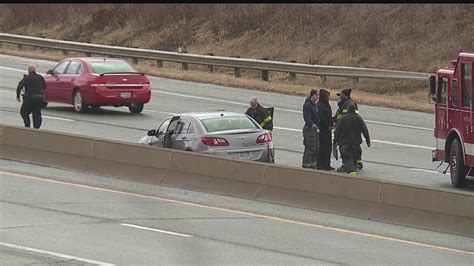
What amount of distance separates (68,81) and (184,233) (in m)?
16.6

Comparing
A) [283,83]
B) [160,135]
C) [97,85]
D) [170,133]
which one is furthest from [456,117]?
[283,83]

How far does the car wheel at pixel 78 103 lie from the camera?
30.6 metres

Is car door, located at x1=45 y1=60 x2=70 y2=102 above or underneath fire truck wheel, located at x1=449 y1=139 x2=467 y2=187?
above

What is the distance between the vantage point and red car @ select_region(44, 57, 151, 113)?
99.2ft

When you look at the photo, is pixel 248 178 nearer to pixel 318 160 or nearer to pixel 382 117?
pixel 318 160

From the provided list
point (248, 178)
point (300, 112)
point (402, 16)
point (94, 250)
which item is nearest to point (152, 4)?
point (402, 16)

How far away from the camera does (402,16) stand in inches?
1781

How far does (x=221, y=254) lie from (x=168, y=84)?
25.2 metres

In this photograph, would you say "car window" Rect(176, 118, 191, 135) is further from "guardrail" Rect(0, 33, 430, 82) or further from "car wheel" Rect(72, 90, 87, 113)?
"guardrail" Rect(0, 33, 430, 82)

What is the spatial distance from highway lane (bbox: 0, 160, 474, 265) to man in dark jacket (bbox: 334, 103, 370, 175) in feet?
10.4

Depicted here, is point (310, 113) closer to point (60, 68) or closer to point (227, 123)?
point (227, 123)

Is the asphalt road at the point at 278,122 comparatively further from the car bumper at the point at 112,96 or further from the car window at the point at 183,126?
the car window at the point at 183,126

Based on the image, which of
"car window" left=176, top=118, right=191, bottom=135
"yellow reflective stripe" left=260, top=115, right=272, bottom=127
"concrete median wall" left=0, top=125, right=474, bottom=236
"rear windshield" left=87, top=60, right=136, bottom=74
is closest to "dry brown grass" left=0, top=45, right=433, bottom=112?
"rear windshield" left=87, top=60, right=136, bottom=74

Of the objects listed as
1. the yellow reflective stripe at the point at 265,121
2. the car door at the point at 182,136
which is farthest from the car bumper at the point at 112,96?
the car door at the point at 182,136
